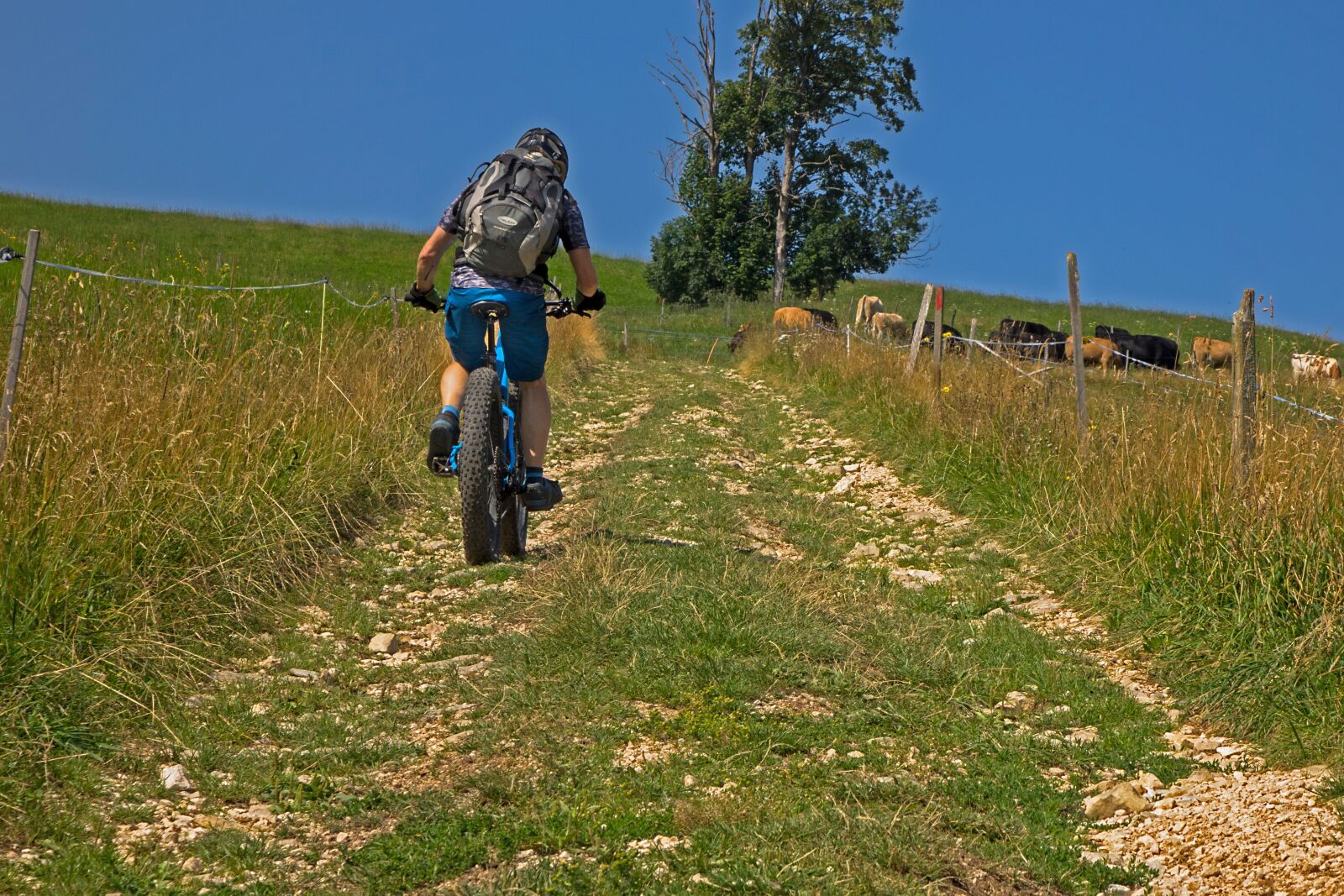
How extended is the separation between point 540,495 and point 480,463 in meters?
0.50

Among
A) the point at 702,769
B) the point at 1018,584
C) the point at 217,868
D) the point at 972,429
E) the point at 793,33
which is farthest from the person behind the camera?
the point at 793,33

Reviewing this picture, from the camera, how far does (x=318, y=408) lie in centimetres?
733

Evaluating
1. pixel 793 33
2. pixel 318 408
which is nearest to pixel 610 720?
pixel 318 408

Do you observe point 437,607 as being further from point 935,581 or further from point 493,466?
point 935,581

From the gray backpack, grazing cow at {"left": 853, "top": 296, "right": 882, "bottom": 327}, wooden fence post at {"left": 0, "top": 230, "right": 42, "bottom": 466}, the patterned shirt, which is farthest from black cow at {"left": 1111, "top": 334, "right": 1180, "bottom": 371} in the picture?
wooden fence post at {"left": 0, "top": 230, "right": 42, "bottom": 466}

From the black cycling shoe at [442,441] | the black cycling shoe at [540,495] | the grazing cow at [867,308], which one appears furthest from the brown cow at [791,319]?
the black cycling shoe at [442,441]

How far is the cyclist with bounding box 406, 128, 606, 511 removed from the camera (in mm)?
5367

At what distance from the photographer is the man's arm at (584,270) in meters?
5.57

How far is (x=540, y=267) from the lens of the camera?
547cm

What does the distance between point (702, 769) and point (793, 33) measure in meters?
35.6

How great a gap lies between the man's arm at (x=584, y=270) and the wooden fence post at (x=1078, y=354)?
132 inches

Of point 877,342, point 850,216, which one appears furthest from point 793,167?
point 877,342

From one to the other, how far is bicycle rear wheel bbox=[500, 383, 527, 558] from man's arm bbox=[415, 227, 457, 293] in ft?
2.39

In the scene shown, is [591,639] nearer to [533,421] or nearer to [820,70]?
[533,421]
